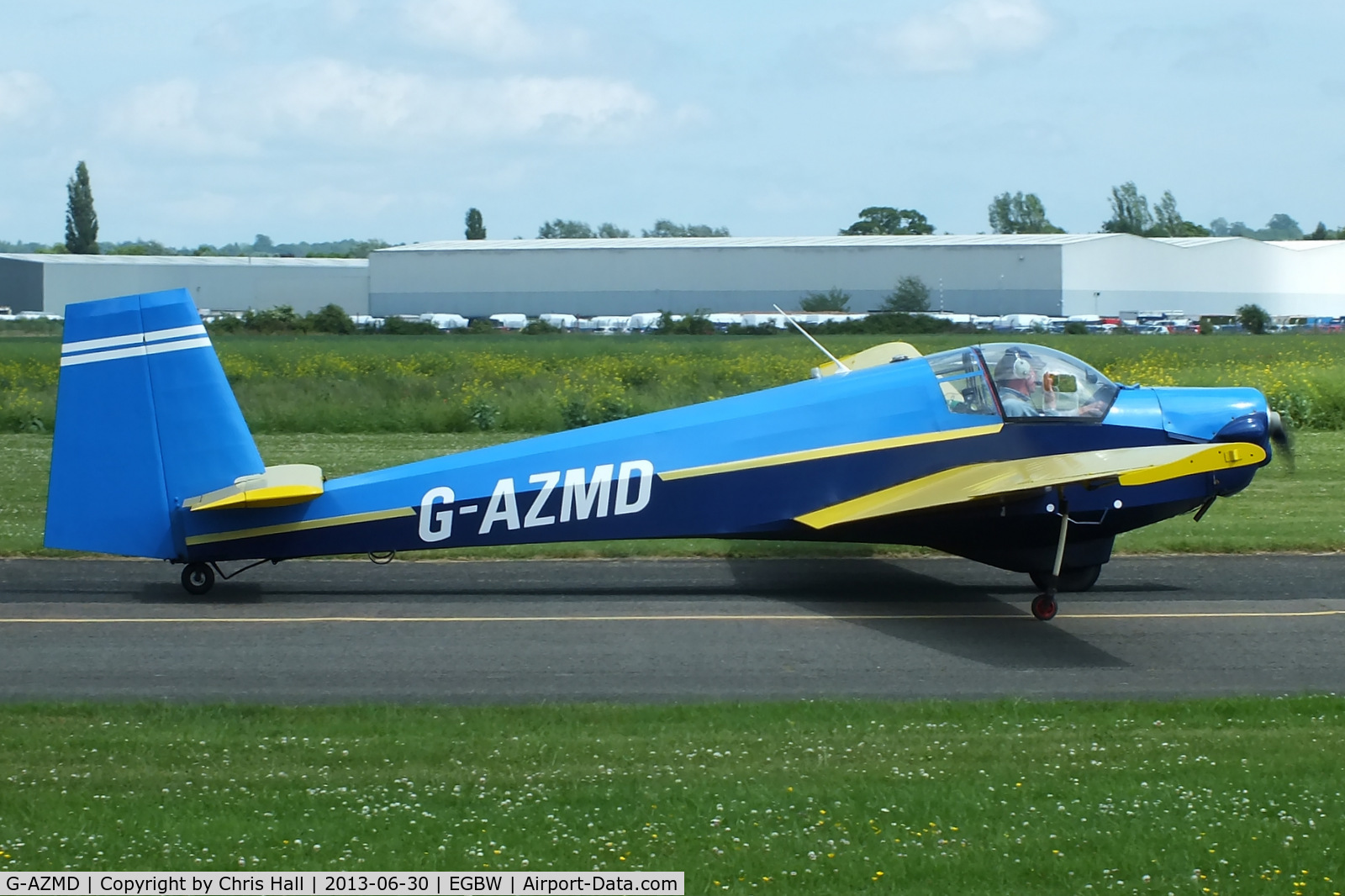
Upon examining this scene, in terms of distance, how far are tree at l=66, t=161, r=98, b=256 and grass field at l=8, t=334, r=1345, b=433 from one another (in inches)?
3490

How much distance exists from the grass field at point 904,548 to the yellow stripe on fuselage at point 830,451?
2.67 metres

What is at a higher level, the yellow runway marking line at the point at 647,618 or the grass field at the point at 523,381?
the grass field at the point at 523,381

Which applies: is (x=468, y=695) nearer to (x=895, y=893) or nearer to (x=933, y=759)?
(x=933, y=759)

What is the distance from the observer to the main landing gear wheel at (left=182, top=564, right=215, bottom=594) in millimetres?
11773

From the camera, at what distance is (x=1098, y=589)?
1240 centimetres

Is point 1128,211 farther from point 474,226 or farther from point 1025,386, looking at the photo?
point 1025,386

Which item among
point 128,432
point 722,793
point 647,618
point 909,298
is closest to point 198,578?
point 128,432

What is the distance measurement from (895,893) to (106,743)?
4.59 meters

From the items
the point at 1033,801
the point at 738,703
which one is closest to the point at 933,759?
the point at 1033,801

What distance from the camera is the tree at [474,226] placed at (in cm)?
13362

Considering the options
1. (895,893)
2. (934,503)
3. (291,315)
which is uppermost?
(291,315)

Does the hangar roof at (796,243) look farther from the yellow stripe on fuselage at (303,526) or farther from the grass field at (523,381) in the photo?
the yellow stripe on fuselage at (303,526)

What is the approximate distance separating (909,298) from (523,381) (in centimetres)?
5138
